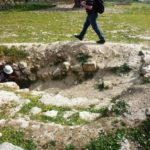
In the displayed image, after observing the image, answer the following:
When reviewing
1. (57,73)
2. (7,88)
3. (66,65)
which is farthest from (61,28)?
(7,88)

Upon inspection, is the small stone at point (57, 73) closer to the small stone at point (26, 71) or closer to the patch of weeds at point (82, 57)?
the patch of weeds at point (82, 57)

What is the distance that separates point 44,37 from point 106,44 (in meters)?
5.14

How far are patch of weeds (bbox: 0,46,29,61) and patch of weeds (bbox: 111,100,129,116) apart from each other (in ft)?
19.6

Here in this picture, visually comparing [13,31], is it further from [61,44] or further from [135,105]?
[135,105]

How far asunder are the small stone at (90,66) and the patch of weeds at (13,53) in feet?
8.32

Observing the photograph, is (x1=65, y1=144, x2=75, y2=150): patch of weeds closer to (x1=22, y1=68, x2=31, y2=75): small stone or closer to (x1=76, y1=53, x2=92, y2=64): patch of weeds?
(x1=76, y1=53, x2=92, y2=64): patch of weeds

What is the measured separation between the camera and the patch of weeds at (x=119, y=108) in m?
11.3

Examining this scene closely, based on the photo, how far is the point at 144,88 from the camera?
1209cm

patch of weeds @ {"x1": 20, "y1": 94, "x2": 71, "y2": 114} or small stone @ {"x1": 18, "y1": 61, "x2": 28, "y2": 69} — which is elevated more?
patch of weeds @ {"x1": 20, "y1": 94, "x2": 71, "y2": 114}

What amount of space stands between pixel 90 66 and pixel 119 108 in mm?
3980

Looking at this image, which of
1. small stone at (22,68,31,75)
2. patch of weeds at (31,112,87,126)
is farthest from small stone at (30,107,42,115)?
small stone at (22,68,31,75)

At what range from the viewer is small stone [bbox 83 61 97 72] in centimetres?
1511

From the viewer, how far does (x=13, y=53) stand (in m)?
16.7

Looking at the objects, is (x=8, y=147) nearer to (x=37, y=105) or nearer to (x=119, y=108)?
(x=37, y=105)
